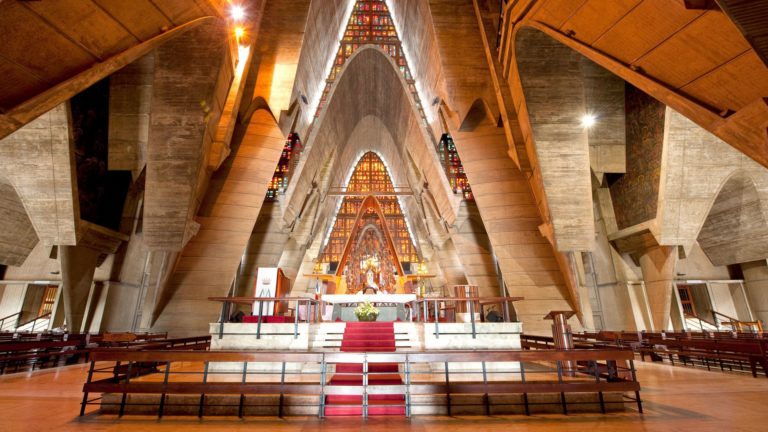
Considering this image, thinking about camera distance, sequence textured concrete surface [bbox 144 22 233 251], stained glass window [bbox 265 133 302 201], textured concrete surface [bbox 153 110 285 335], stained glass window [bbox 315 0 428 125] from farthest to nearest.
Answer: stained glass window [bbox 315 0 428 125] → stained glass window [bbox 265 133 302 201] → textured concrete surface [bbox 153 110 285 335] → textured concrete surface [bbox 144 22 233 251]

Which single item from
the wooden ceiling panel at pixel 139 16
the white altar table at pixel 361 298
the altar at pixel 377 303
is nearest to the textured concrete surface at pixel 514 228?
the altar at pixel 377 303

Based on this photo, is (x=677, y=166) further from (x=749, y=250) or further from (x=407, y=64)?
(x=407, y=64)

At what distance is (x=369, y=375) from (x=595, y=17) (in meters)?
8.11

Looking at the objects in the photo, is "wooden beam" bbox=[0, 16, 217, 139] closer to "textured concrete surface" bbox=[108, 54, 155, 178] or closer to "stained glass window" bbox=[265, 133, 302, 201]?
"textured concrete surface" bbox=[108, 54, 155, 178]

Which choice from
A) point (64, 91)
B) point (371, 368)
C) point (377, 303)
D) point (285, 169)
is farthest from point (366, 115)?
point (371, 368)

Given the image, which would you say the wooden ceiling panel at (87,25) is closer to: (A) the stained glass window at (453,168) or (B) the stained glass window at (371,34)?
(A) the stained glass window at (453,168)

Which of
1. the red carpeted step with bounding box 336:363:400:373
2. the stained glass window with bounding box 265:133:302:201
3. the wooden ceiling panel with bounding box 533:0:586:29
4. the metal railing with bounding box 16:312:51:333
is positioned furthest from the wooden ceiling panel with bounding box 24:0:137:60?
the metal railing with bounding box 16:312:51:333

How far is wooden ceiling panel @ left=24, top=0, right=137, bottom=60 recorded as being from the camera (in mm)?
5172

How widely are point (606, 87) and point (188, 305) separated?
1887cm

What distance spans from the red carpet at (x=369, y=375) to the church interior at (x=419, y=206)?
4 cm

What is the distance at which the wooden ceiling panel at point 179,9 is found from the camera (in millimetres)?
6652

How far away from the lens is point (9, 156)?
9914mm

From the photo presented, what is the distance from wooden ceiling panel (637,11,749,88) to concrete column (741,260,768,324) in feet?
49.9

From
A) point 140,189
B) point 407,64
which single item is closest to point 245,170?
point 140,189
